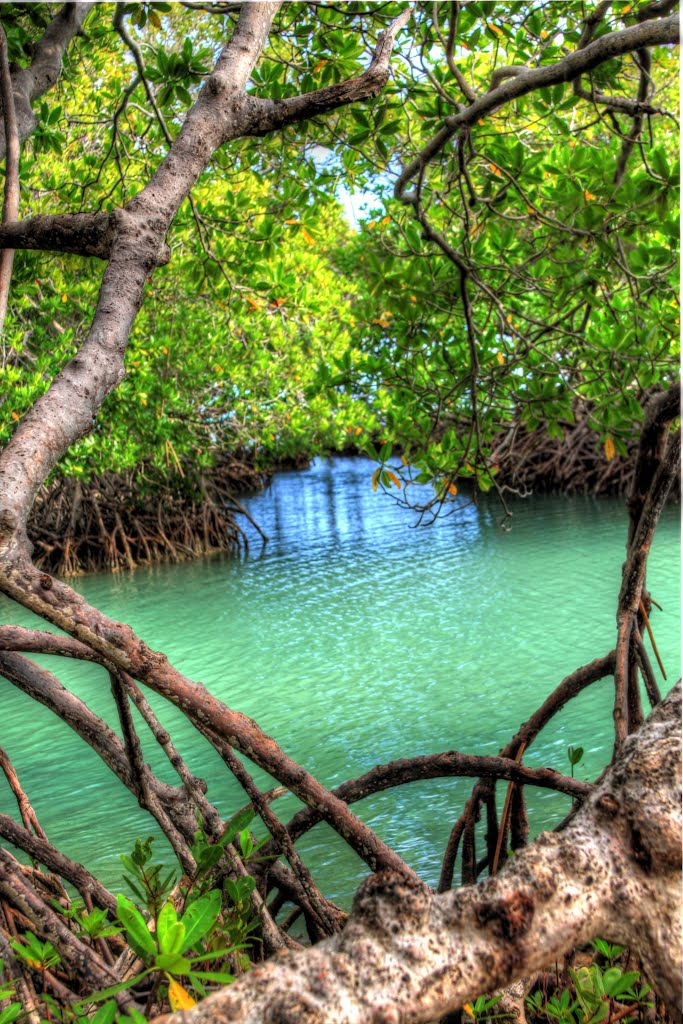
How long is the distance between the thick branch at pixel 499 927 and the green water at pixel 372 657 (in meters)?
2.43

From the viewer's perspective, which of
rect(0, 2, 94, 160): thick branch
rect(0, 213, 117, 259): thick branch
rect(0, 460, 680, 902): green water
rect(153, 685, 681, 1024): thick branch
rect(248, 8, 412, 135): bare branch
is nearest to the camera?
rect(153, 685, 681, 1024): thick branch

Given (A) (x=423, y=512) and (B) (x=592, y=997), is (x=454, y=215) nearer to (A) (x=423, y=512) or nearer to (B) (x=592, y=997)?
(A) (x=423, y=512)

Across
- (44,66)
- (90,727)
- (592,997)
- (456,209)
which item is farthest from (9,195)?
(456,209)

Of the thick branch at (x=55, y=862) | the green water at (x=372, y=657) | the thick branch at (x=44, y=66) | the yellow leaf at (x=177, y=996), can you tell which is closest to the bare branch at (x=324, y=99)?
the thick branch at (x=44, y=66)

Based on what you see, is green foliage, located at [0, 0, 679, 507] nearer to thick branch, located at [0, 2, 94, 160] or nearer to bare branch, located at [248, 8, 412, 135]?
thick branch, located at [0, 2, 94, 160]

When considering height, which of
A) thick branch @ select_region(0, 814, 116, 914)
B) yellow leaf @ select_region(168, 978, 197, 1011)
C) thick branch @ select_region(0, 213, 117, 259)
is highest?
thick branch @ select_region(0, 213, 117, 259)

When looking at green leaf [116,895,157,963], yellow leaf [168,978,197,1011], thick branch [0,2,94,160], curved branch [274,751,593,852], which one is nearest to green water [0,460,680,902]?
curved branch [274,751,593,852]

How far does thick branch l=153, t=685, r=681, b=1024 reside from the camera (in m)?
0.77

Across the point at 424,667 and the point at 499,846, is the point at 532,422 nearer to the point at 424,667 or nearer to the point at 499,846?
the point at 499,846

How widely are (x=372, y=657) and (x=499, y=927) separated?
5.70 meters

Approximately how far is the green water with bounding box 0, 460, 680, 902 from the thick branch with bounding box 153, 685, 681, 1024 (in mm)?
2428

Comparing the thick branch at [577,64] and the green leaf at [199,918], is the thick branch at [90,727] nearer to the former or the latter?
the green leaf at [199,918]

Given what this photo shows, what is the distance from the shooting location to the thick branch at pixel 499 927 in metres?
0.77

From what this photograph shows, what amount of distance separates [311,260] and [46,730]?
5.02 meters
